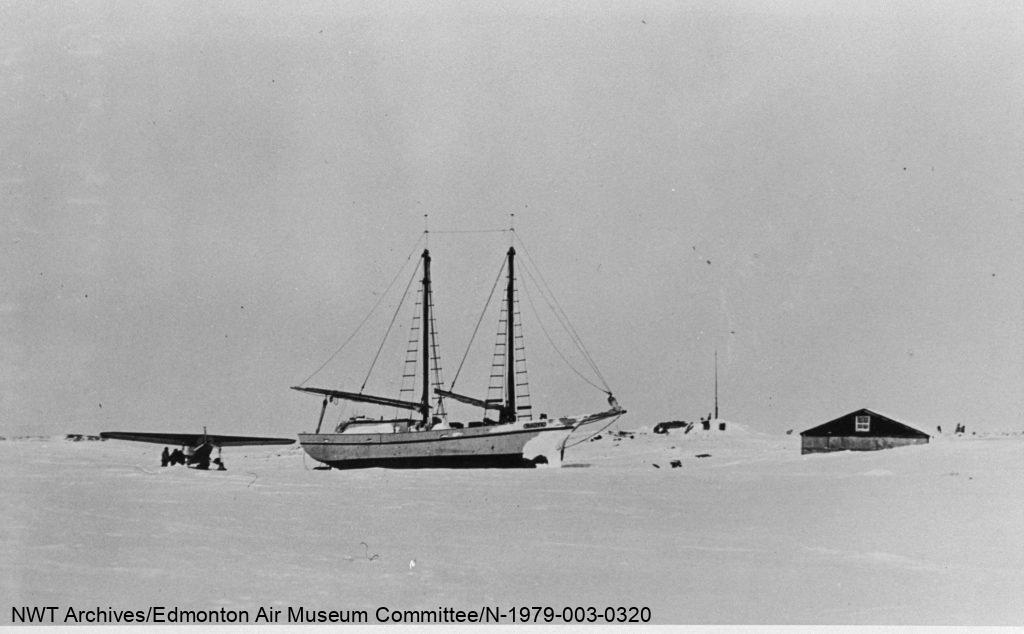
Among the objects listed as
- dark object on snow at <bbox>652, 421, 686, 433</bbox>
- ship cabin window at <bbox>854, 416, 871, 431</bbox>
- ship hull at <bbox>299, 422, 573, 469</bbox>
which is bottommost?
dark object on snow at <bbox>652, 421, 686, 433</bbox>

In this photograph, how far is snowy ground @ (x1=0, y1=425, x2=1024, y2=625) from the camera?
1091 cm

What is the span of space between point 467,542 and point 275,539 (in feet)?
10.0

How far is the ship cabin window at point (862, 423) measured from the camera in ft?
145

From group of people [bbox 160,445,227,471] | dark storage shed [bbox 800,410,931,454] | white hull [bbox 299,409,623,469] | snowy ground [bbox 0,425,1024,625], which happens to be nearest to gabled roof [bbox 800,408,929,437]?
dark storage shed [bbox 800,410,931,454]

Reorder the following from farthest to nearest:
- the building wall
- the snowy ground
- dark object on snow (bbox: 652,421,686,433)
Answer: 1. dark object on snow (bbox: 652,421,686,433)
2. the building wall
3. the snowy ground

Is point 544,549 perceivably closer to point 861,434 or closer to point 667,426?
point 861,434

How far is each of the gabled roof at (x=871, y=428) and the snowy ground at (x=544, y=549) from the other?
22265 mm

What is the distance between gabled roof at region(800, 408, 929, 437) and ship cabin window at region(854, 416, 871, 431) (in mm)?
145

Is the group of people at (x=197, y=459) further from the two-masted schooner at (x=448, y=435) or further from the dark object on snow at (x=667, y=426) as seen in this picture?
the dark object on snow at (x=667, y=426)

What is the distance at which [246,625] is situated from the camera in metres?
10.1

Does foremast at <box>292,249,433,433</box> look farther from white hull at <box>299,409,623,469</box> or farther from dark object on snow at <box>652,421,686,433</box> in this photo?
dark object on snow at <box>652,421,686,433</box>

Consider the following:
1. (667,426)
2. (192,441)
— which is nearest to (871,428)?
(667,426)

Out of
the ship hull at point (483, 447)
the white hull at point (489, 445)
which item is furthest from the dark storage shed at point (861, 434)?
the ship hull at point (483, 447)
